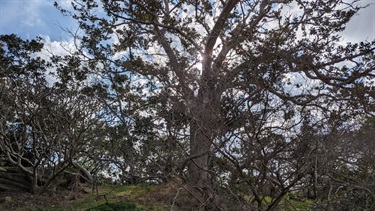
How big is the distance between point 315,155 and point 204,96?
2.11 metres

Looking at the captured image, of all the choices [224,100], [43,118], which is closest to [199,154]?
[224,100]

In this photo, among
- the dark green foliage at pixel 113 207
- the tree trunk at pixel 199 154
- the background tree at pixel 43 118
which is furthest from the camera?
the background tree at pixel 43 118

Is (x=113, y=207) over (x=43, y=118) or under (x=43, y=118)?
under

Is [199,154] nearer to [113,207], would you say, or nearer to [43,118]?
[113,207]

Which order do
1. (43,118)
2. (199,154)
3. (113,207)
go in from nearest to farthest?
(113,207) → (199,154) → (43,118)

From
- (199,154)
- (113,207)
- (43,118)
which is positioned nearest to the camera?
(113,207)

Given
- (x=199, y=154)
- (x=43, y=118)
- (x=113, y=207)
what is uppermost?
(x=43, y=118)

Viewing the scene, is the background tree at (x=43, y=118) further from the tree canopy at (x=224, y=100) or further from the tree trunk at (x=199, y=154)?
the tree trunk at (x=199, y=154)

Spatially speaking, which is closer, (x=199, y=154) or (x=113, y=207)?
(x=113, y=207)

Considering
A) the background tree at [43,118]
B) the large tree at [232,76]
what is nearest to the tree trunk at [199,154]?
the large tree at [232,76]

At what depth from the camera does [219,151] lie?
5.13 m

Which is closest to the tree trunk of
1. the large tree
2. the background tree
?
the large tree

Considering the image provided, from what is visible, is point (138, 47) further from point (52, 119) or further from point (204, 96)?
point (204, 96)

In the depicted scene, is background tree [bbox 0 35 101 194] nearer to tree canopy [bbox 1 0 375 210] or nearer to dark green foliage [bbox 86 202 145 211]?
tree canopy [bbox 1 0 375 210]
